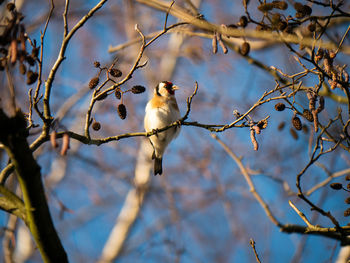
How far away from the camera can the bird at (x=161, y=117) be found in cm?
402

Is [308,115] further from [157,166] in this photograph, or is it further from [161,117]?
[157,166]

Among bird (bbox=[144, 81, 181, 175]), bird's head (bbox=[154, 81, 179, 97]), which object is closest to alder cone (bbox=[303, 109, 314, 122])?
bird (bbox=[144, 81, 181, 175])

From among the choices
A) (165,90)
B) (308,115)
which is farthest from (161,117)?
(308,115)

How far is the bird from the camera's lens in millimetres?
4020

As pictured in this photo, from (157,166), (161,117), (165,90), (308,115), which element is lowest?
(308,115)

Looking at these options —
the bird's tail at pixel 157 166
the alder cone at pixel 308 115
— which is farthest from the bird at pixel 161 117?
the alder cone at pixel 308 115

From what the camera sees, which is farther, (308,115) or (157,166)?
(157,166)

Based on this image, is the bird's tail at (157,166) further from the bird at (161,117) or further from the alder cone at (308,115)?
the alder cone at (308,115)

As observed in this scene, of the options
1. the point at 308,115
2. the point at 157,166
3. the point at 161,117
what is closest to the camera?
the point at 308,115

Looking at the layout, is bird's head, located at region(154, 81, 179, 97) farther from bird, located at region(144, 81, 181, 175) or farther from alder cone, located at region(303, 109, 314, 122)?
alder cone, located at region(303, 109, 314, 122)

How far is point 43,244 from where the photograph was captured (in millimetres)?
1925

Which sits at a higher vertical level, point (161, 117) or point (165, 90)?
point (165, 90)

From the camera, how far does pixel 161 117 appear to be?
4012mm

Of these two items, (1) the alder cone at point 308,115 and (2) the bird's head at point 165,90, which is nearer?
(1) the alder cone at point 308,115
